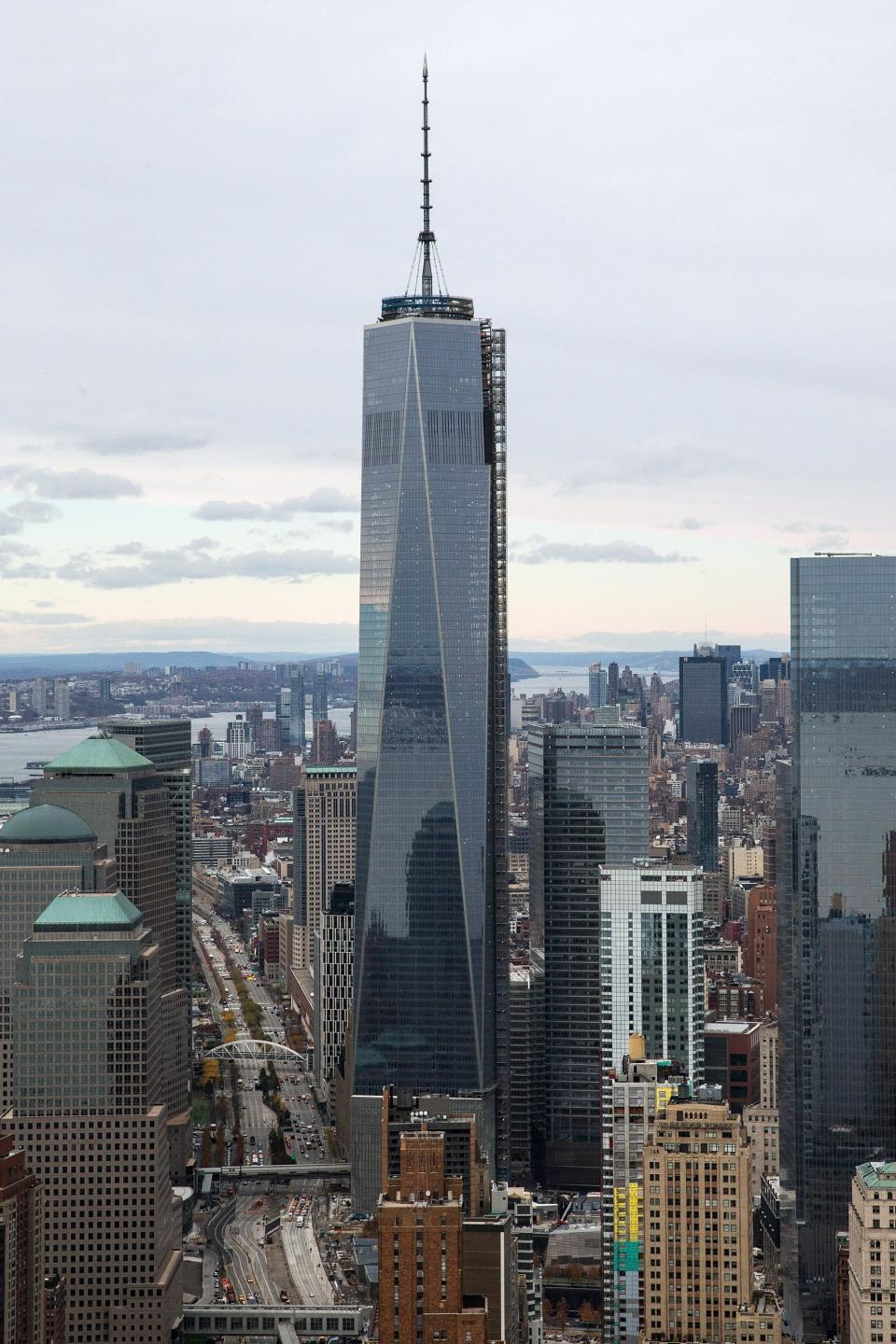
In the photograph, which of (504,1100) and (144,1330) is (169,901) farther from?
(144,1330)

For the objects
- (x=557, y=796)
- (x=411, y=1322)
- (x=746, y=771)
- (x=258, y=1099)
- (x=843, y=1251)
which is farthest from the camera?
(x=746, y=771)

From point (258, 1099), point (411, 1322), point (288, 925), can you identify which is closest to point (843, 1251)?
point (411, 1322)

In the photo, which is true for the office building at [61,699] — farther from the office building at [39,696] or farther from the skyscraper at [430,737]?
the skyscraper at [430,737]

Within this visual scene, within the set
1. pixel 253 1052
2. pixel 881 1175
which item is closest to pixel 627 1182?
pixel 881 1175

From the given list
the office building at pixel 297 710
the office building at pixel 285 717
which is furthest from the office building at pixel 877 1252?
the office building at pixel 285 717

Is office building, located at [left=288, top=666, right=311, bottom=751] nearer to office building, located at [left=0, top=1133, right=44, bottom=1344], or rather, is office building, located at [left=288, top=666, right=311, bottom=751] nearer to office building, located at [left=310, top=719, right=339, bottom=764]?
office building, located at [left=310, top=719, right=339, bottom=764]

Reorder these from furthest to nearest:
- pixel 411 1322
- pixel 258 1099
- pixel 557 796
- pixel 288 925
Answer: pixel 288 925 < pixel 258 1099 < pixel 557 796 < pixel 411 1322
